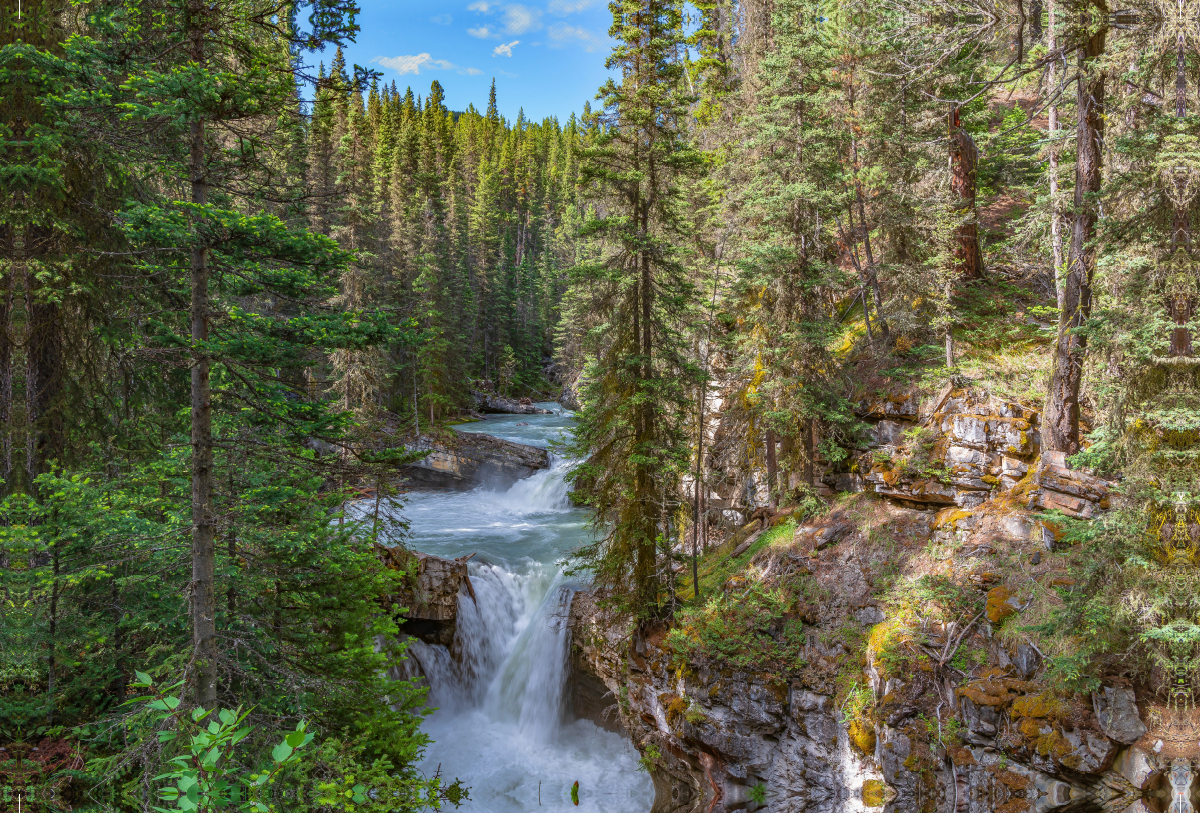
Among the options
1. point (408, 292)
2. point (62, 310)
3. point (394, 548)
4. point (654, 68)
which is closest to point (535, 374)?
point (408, 292)

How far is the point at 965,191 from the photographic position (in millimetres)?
14062

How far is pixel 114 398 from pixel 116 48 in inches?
198

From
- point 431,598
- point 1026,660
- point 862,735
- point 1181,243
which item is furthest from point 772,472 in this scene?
point 1181,243

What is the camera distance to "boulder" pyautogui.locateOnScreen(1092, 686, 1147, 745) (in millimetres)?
7199

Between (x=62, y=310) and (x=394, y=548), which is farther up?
(x=62, y=310)

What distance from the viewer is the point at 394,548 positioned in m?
15.9

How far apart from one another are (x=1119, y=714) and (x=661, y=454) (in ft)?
25.5

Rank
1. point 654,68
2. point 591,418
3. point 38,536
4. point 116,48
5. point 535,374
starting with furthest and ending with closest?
point 535,374 → point 591,418 → point 654,68 → point 38,536 → point 116,48

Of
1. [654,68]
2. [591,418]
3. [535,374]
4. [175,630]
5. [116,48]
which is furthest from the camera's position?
[535,374]

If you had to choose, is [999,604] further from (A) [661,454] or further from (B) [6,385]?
(B) [6,385]

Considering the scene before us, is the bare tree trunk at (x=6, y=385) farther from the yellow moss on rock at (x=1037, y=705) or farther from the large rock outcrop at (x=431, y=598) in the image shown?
the yellow moss on rock at (x=1037, y=705)

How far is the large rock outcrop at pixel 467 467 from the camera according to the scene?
90.8ft

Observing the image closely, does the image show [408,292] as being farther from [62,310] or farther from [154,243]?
[154,243]

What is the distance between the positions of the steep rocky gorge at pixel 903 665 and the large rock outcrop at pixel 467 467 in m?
13.3
